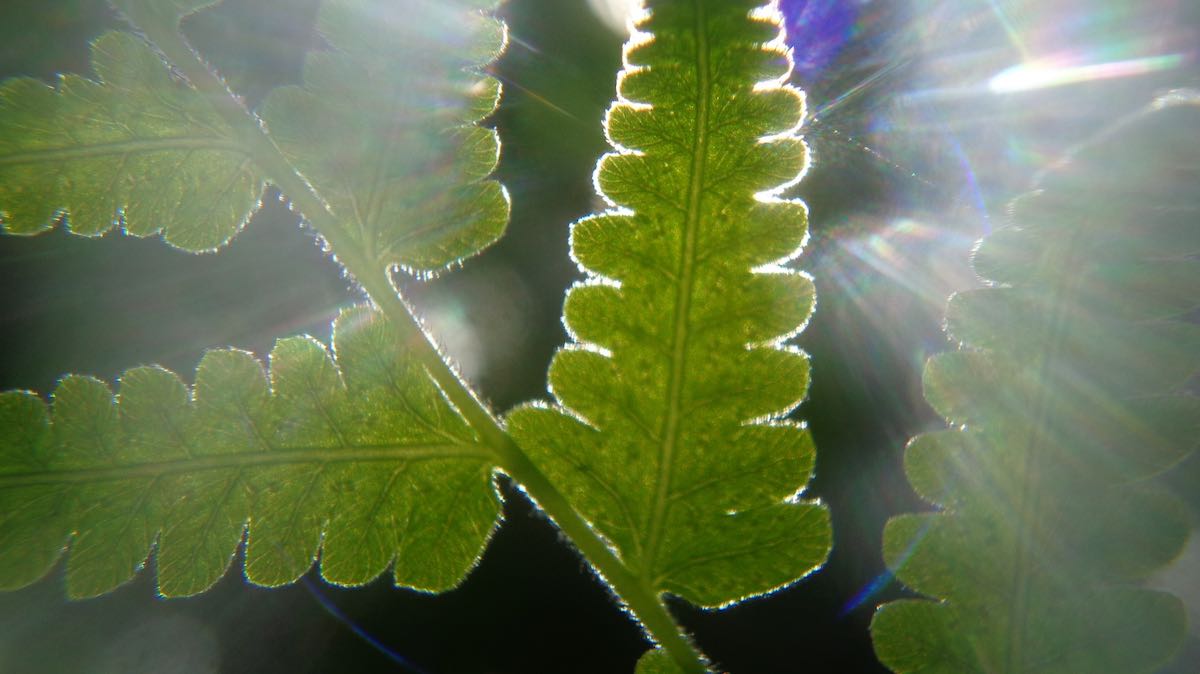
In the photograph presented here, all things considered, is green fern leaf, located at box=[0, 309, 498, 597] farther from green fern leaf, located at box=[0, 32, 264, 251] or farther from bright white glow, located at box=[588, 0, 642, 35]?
bright white glow, located at box=[588, 0, 642, 35]

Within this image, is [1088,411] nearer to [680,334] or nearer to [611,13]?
[680,334]

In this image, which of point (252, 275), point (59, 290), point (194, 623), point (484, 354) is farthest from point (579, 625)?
point (59, 290)

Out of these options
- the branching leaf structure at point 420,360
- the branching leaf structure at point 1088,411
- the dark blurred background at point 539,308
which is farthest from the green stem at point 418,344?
the dark blurred background at point 539,308

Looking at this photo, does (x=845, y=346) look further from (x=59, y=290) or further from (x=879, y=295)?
(x=59, y=290)

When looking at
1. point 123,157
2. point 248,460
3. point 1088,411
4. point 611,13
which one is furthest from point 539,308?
point 1088,411

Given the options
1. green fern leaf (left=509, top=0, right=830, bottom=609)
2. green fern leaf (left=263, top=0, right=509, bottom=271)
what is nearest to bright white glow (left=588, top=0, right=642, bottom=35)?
green fern leaf (left=263, top=0, right=509, bottom=271)
